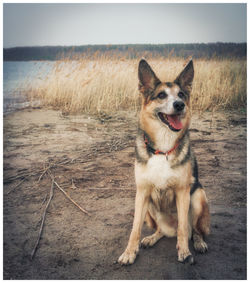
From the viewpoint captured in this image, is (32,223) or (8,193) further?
(8,193)

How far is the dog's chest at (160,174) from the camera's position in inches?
89.0

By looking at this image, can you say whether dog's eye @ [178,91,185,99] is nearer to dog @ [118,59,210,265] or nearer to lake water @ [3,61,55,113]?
dog @ [118,59,210,265]

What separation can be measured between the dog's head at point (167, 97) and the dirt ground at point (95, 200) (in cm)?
121

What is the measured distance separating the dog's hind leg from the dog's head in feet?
2.20

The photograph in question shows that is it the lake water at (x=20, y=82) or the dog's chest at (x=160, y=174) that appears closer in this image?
the dog's chest at (x=160, y=174)

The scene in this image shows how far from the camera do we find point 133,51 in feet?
18.2

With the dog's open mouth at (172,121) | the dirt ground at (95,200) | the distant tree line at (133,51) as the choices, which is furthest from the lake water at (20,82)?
the dog's open mouth at (172,121)

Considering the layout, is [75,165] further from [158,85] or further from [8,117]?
[8,117]

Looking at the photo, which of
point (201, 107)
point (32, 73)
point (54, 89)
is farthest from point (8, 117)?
point (201, 107)

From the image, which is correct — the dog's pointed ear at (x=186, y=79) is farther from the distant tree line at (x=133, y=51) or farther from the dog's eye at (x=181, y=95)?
the distant tree line at (x=133, y=51)

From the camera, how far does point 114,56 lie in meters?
6.36

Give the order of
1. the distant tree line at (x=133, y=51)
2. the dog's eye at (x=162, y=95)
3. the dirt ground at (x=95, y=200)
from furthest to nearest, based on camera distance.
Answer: the distant tree line at (x=133, y=51) → the dog's eye at (x=162, y=95) → the dirt ground at (x=95, y=200)

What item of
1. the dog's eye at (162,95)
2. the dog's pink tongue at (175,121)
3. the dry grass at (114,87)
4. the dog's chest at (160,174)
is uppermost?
the dry grass at (114,87)

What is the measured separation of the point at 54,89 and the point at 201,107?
3.95 m
